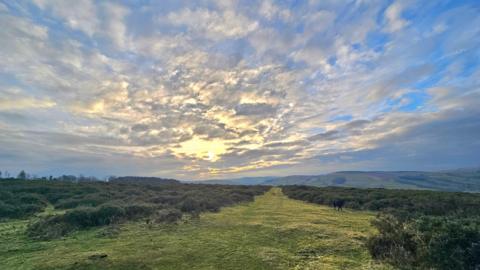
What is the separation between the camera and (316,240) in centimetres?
2127

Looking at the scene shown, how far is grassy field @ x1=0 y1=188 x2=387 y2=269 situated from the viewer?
15.9m

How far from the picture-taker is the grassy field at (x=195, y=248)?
1591cm

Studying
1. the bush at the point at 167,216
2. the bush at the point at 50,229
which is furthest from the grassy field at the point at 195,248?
the bush at the point at 167,216

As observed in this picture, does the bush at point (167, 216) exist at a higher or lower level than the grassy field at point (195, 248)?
higher

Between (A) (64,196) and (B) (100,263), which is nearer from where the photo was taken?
(B) (100,263)

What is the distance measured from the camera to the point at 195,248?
63.4 ft

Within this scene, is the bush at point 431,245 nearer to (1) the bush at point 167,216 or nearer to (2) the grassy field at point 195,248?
(2) the grassy field at point 195,248

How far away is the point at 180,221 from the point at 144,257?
41.3 ft

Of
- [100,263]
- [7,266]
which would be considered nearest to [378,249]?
[100,263]

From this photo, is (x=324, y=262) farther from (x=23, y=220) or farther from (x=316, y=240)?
(x=23, y=220)

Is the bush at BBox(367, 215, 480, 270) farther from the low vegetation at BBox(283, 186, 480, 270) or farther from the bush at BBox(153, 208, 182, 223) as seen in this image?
the bush at BBox(153, 208, 182, 223)

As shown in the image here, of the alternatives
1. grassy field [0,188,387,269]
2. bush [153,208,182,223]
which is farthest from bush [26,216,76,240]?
bush [153,208,182,223]

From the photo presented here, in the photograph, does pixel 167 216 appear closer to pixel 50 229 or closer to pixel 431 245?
pixel 50 229

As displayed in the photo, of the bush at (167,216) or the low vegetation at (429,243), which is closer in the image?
the low vegetation at (429,243)
